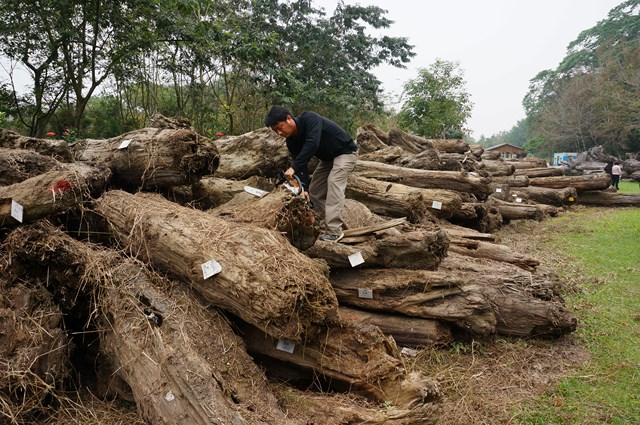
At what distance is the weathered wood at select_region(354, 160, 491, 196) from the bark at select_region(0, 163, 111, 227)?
18.2 ft

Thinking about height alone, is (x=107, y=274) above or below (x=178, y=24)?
below

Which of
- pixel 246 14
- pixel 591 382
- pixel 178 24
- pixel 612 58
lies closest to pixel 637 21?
pixel 612 58

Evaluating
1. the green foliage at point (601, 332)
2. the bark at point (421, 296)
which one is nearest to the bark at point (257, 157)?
the bark at point (421, 296)

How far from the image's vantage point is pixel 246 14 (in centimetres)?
1564

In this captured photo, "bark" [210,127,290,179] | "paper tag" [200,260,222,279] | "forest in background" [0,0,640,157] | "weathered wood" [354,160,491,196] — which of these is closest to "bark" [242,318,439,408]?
"paper tag" [200,260,222,279]

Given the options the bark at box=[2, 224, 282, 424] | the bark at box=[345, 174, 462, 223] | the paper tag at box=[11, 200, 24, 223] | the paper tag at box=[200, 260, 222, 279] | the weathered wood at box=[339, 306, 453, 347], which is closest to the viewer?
the bark at box=[2, 224, 282, 424]

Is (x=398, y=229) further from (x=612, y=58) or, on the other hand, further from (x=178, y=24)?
(x=612, y=58)

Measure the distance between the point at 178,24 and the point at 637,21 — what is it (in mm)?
64727

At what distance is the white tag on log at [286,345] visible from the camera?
3.10 m

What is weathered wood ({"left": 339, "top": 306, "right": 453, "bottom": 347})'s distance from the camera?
13.6 ft

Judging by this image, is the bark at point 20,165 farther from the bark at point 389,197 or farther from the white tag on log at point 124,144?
the bark at point 389,197

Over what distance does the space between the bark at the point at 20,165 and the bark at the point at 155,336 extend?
0.84 meters

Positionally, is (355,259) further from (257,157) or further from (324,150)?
(257,157)

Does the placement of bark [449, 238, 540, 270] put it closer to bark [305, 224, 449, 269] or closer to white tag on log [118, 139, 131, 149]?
bark [305, 224, 449, 269]
